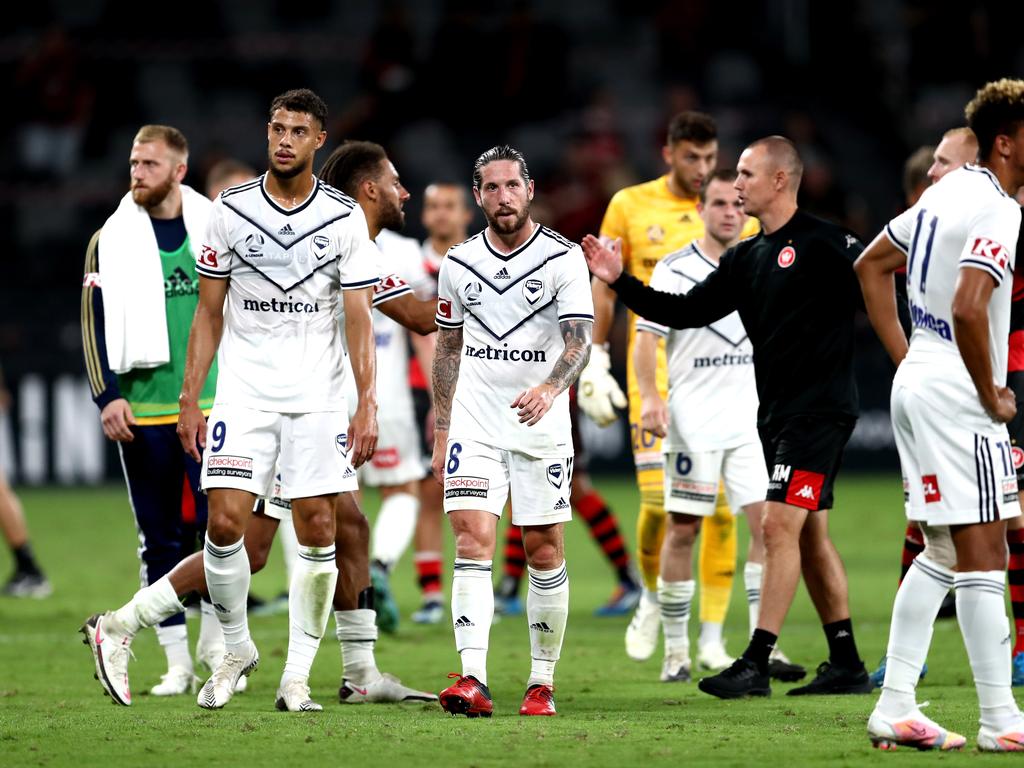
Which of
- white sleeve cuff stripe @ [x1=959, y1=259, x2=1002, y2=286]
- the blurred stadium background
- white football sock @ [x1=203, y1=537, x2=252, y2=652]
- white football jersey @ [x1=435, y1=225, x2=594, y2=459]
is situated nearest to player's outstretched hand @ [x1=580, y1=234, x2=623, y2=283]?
white football jersey @ [x1=435, y1=225, x2=594, y2=459]

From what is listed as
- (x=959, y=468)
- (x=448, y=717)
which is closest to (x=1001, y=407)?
(x=959, y=468)

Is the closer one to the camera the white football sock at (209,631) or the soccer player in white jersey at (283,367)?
the soccer player in white jersey at (283,367)

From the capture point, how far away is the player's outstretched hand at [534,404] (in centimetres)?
664

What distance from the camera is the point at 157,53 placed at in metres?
22.5

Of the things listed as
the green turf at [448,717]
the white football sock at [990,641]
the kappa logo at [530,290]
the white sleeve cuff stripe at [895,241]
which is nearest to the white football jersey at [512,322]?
the kappa logo at [530,290]

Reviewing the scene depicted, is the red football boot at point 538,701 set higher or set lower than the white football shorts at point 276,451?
lower

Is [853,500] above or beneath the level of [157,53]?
beneath

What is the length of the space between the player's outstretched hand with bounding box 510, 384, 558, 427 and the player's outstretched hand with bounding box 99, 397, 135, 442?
2.11m

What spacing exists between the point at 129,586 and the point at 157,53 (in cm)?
1240

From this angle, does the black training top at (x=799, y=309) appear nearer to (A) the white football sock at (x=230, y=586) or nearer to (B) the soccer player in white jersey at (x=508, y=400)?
(B) the soccer player in white jersey at (x=508, y=400)

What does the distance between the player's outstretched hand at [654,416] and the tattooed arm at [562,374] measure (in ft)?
4.69

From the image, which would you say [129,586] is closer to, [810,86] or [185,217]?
[185,217]

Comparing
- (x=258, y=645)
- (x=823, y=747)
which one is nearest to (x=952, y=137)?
(x=823, y=747)

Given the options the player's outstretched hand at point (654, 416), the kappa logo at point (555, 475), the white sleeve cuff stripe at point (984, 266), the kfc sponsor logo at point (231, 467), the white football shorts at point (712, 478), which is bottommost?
the white football shorts at point (712, 478)
